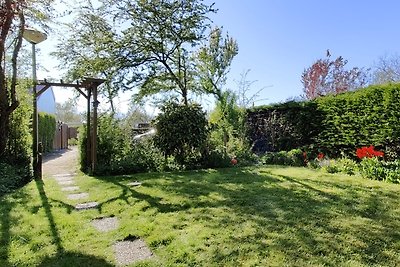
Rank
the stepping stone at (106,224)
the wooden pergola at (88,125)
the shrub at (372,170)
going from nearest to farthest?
1. the stepping stone at (106,224)
2. the shrub at (372,170)
3. the wooden pergola at (88,125)

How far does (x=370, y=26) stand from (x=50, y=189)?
1390cm

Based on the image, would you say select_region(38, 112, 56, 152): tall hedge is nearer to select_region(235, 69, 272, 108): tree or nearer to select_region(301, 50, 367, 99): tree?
select_region(235, 69, 272, 108): tree

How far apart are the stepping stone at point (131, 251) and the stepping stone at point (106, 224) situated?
0.51 metres

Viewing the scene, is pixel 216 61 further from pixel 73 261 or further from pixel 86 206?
pixel 73 261

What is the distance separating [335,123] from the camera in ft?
31.4

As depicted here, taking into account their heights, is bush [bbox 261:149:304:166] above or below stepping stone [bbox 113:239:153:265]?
above

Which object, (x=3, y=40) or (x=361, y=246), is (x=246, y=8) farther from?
(x=361, y=246)

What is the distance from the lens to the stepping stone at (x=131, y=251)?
2.59 metres

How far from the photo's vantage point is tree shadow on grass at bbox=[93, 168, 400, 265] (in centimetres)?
261

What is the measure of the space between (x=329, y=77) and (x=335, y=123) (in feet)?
43.5

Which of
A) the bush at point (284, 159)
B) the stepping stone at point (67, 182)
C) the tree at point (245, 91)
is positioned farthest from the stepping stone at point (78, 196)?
the tree at point (245, 91)

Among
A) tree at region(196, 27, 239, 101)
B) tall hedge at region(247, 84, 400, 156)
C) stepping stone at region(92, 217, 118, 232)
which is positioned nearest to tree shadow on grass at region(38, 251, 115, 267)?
stepping stone at region(92, 217, 118, 232)

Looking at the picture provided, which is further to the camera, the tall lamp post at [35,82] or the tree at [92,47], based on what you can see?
the tree at [92,47]

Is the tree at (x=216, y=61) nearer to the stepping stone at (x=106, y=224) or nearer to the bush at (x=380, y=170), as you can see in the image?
the bush at (x=380, y=170)
